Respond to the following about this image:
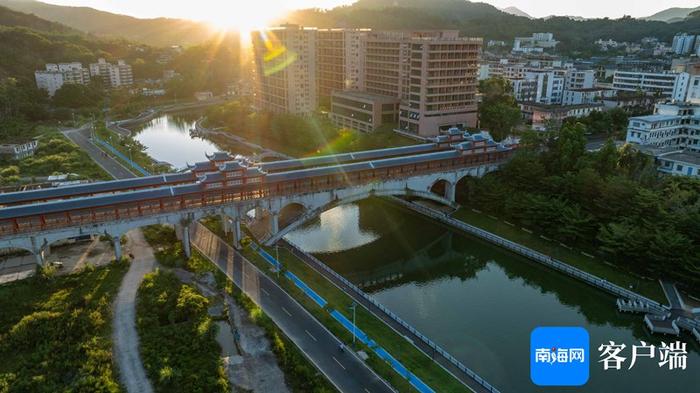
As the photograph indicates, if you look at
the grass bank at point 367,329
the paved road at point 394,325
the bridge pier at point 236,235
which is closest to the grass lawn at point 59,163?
the bridge pier at point 236,235

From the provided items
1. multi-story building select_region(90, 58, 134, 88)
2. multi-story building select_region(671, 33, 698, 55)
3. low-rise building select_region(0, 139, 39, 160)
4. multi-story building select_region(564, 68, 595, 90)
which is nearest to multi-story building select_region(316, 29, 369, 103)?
multi-story building select_region(564, 68, 595, 90)

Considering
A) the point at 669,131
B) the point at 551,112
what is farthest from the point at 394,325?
the point at 551,112

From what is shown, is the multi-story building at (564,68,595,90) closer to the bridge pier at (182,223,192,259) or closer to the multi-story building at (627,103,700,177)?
the multi-story building at (627,103,700,177)

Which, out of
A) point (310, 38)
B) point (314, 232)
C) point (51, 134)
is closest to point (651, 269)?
point (314, 232)

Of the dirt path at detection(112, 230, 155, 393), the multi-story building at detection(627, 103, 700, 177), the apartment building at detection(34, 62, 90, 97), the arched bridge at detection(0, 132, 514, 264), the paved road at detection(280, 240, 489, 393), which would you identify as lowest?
the paved road at detection(280, 240, 489, 393)

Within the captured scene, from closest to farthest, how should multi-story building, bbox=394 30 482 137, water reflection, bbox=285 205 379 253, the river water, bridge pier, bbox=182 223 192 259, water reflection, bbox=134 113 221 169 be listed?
the river water → bridge pier, bbox=182 223 192 259 → water reflection, bbox=285 205 379 253 → multi-story building, bbox=394 30 482 137 → water reflection, bbox=134 113 221 169
